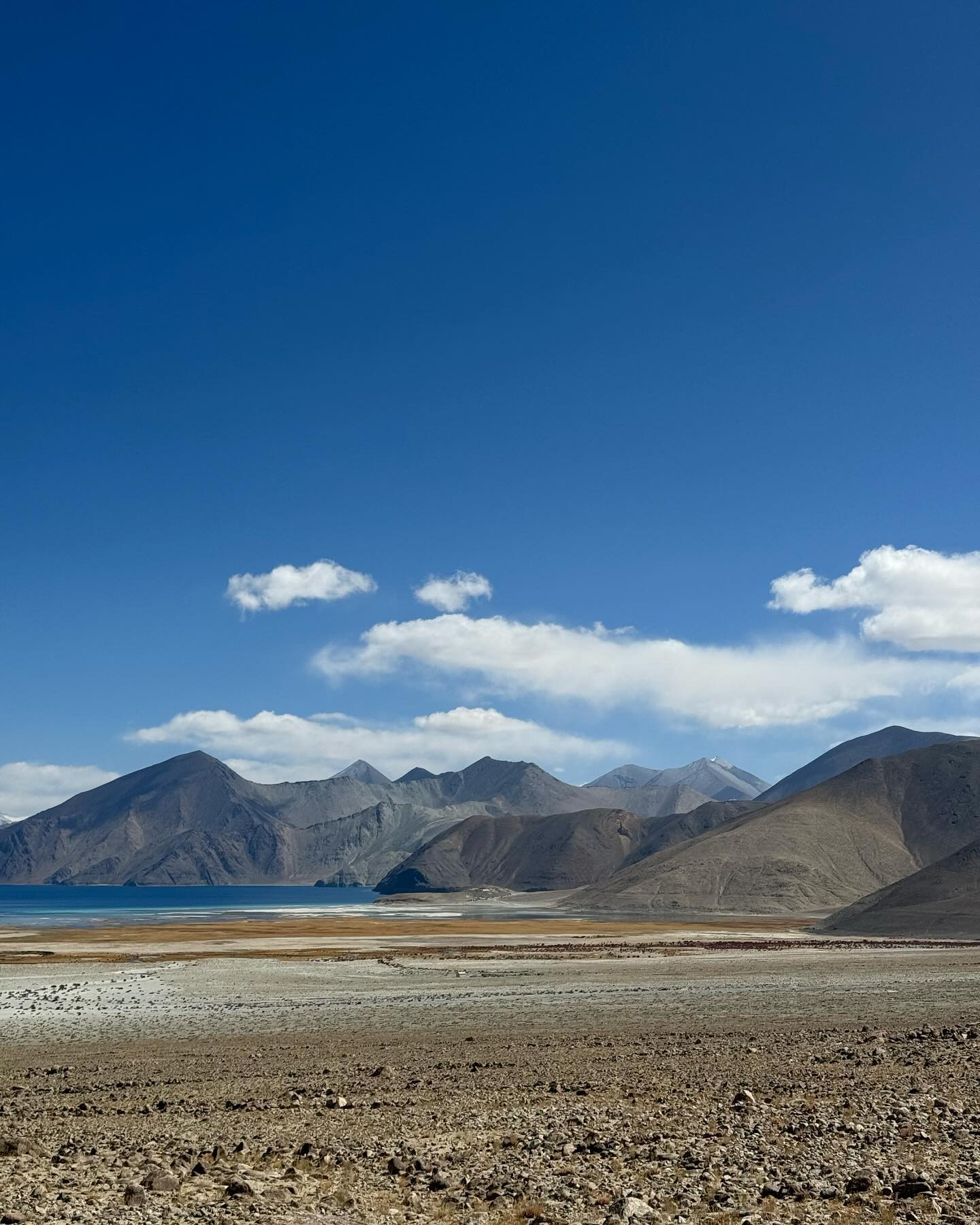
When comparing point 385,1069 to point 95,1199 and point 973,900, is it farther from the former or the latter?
point 973,900

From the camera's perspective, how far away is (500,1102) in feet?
55.9

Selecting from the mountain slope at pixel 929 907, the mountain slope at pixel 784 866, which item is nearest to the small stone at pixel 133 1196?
the mountain slope at pixel 929 907

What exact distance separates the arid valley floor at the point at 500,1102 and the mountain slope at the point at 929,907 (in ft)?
179

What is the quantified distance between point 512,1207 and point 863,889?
176657 mm

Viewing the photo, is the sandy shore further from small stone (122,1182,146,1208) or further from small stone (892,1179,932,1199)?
small stone (892,1179,932,1199)

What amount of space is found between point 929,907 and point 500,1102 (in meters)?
94.0

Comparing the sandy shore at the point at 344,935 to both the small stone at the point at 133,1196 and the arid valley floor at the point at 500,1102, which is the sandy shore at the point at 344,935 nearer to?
the arid valley floor at the point at 500,1102

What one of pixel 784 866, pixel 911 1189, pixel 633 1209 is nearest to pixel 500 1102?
pixel 633 1209

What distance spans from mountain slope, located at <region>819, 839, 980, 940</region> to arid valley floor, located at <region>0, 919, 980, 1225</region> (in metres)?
54.5

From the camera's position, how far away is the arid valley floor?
11398 mm

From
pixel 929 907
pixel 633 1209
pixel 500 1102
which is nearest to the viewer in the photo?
pixel 633 1209

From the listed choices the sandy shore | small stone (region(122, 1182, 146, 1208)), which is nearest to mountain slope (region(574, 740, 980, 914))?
the sandy shore

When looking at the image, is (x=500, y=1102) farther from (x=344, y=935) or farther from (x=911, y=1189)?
(x=344, y=935)

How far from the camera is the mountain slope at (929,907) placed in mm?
91312
